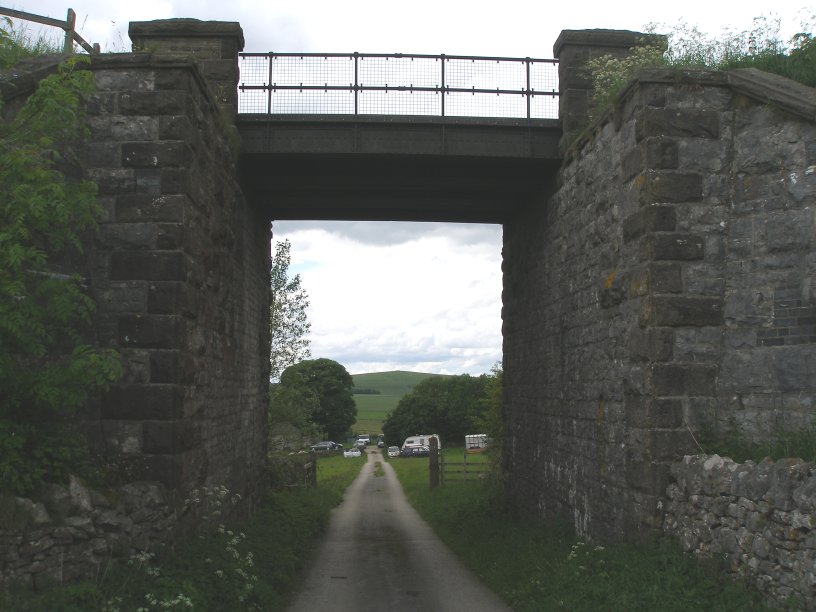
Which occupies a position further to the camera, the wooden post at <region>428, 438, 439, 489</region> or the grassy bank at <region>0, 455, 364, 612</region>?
the wooden post at <region>428, 438, 439, 489</region>

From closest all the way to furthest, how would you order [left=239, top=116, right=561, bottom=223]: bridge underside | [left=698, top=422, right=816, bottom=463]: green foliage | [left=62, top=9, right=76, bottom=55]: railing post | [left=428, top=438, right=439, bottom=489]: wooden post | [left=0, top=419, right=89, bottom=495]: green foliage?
[left=0, top=419, right=89, bottom=495]: green foliage < [left=698, top=422, right=816, bottom=463]: green foliage < [left=62, top=9, right=76, bottom=55]: railing post < [left=239, top=116, right=561, bottom=223]: bridge underside < [left=428, top=438, right=439, bottom=489]: wooden post

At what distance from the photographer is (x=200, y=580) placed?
24.1 ft

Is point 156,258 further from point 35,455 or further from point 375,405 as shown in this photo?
point 375,405

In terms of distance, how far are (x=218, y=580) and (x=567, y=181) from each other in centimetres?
725

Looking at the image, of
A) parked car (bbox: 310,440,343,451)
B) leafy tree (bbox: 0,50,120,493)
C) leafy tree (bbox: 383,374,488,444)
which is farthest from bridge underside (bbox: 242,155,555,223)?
leafy tree (bbox: 383,374,488,444)

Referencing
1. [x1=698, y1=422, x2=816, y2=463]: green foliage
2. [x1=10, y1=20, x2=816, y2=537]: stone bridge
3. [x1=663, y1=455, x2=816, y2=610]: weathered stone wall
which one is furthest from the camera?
[x1=10, y1=20, x2=816, y2=537]: stone bridge

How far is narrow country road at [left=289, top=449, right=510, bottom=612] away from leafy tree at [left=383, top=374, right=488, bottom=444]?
59.4m

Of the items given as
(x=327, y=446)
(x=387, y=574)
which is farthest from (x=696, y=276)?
(x=327, y=446)

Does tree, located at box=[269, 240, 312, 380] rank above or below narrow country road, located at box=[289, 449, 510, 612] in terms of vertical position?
above

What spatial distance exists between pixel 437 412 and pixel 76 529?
72.1 metres

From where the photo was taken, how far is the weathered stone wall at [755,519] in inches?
207

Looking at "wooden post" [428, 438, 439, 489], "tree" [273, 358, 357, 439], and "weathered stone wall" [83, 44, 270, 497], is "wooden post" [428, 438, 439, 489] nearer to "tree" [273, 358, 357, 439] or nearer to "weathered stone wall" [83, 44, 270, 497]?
"weathered stone wall" [83, 44, 270, 497]

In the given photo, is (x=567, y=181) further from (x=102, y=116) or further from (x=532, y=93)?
(x=102, y=116)

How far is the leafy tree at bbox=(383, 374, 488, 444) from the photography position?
3046 inches
